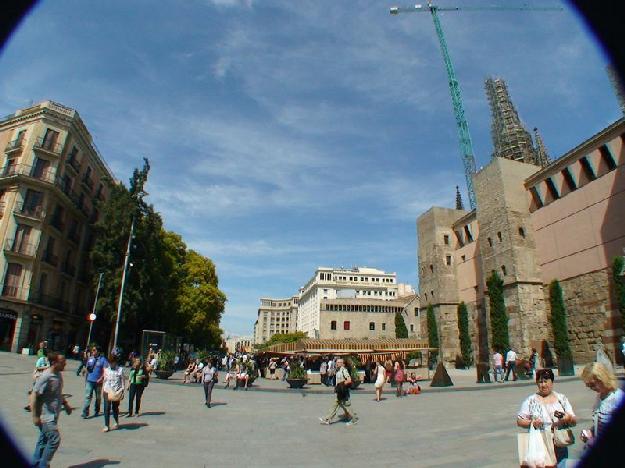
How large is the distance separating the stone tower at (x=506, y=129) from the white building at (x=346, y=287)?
60.6 meters

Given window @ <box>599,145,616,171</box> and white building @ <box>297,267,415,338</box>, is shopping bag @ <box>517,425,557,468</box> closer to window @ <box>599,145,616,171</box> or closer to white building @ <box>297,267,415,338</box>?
window @ <box>599,145,616,171</box>

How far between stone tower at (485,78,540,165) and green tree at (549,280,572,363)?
3920cm

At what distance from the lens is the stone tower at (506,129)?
65012 millimetres

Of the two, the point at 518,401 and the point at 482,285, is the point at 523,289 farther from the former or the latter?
the point at 518,401

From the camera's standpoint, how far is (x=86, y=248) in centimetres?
4141

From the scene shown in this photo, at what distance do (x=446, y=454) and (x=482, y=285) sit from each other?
34.9 metres

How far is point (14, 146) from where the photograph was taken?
33094mm

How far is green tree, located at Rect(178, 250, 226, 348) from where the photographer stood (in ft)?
138

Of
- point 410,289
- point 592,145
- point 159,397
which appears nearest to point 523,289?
point 592,145

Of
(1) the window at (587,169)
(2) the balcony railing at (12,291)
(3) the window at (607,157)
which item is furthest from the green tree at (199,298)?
(3) the window at (607,157)

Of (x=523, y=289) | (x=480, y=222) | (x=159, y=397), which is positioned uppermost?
(x=480, y=222)

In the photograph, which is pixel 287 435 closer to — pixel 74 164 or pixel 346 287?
pixel 74 164

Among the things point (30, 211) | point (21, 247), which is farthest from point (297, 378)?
point (30, 211)

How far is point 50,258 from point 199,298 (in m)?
14.7
